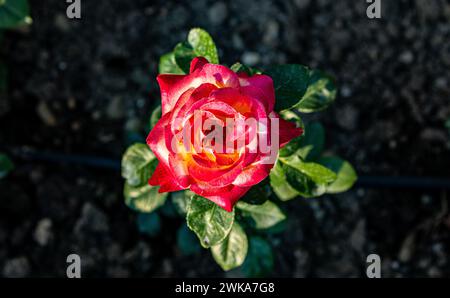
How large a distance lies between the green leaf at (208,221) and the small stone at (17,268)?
1.20 meters

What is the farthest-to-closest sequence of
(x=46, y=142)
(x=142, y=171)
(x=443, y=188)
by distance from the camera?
(x=46, y=142)
(x=443, y=188)
(x=142, y=171)

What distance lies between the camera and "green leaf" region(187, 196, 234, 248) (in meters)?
1.21

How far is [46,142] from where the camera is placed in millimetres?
2223

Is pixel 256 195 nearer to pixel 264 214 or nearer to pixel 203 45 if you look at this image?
pixel 264 214

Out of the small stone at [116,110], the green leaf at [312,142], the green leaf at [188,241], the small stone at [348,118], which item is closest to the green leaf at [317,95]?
the green leaf at [312,142]

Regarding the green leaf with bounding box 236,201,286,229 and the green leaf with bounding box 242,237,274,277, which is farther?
the green leaf with bounding box 242,237,274,277

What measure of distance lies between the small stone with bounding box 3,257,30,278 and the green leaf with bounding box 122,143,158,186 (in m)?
0.91

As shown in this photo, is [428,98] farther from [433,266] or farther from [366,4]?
[433,266]

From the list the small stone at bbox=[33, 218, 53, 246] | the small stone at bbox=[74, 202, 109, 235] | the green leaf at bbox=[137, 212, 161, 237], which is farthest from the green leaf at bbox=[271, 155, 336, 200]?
the small stone at bbox=[33, 218, 53, 246]

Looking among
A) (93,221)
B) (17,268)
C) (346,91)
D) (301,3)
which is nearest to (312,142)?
(346,91)

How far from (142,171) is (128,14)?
3.55 feet

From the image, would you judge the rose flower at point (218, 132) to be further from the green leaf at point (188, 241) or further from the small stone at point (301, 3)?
the small stone at point (301, 3)

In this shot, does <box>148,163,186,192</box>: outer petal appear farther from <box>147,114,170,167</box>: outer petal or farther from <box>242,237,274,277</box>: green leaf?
<box>242,237,274,277</box>: green leaf
